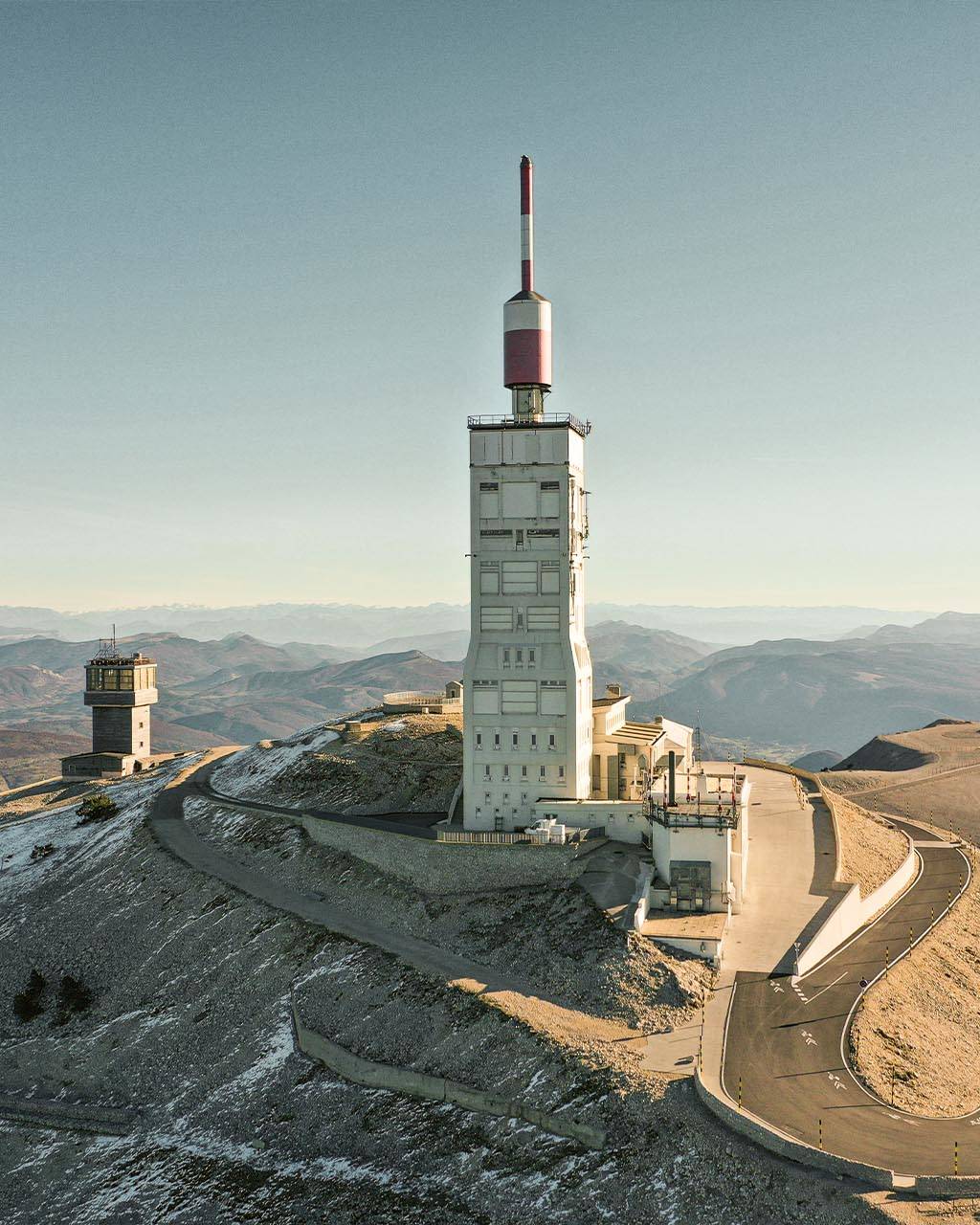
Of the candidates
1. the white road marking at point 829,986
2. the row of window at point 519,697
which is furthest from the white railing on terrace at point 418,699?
the white road marking at point 829,986

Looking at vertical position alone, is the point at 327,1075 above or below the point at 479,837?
below

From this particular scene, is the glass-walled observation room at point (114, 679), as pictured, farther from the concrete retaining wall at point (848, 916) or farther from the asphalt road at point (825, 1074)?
the asphalt road at point (825, 1074)

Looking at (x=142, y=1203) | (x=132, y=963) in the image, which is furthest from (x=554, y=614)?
(x=142, y=1203)

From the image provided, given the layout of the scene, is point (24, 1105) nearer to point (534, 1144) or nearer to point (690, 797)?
point (534, 1144)

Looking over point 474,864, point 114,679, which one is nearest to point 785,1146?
point 474,864

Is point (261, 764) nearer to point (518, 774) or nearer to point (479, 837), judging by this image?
point (518, 774)
